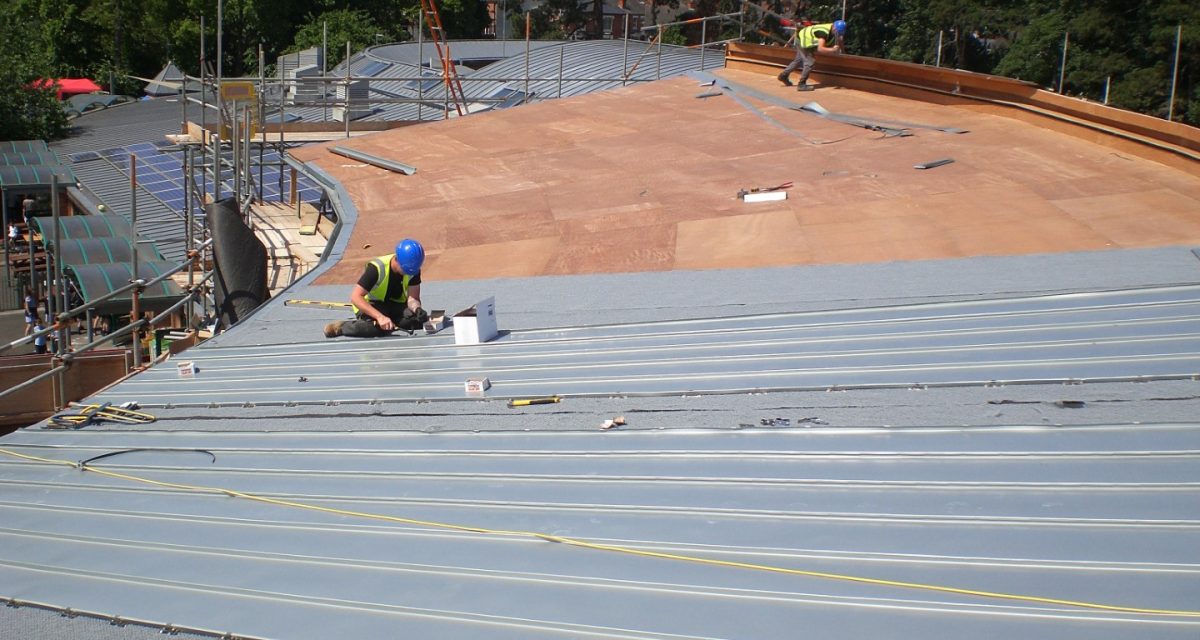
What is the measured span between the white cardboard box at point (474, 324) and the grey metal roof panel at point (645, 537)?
2368 mm

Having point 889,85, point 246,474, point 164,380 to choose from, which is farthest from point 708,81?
point 246,474

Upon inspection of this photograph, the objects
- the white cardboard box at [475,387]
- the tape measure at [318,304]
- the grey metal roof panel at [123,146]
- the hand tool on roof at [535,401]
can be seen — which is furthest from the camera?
the grey metal roof panel at [123,146]

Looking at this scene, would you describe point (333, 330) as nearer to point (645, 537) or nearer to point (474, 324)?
point (474, 324)

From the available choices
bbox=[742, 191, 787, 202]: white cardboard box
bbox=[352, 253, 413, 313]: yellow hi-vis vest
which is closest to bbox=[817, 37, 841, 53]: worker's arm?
bbox=[742, 191, 787, 202]: white cardboard box

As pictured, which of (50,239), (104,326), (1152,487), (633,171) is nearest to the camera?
(1152,487)

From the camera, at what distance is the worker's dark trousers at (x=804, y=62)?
57.0 feet

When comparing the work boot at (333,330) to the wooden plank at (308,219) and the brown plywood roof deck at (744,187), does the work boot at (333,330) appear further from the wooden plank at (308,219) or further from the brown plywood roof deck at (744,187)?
→ the wooden plank at (308,219)

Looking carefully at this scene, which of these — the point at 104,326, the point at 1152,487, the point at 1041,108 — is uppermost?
the point at 1041,108

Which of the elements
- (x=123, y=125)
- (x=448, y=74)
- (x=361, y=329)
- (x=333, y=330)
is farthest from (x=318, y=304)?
(x=123, y=125)

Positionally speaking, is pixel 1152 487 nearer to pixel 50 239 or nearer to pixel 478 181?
pixel 478 181

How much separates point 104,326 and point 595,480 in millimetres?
18213

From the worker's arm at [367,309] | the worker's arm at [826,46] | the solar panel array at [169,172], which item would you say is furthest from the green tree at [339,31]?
the worker's arm at [367,309]

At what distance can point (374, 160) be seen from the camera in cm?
1531

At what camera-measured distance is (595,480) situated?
4.77 metres
